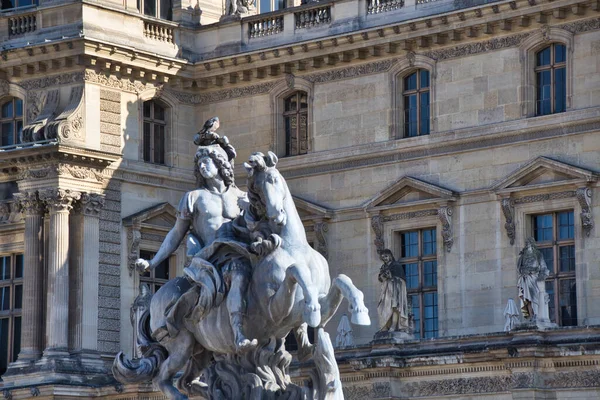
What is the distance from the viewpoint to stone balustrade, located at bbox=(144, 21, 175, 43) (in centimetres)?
4641

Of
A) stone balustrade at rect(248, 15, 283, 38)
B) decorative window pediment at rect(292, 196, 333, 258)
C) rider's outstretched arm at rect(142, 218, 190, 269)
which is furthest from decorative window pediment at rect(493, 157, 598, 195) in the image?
rider's outstretched arm at rect(142, 218, 190, 269)

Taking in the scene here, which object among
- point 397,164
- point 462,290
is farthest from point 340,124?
point 462,290

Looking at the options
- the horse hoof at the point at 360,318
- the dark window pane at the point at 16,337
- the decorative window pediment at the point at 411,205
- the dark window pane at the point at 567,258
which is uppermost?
the decorative window pediment at the point at 411,205

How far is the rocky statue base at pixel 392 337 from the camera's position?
3916cm

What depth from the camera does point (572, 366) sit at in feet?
119

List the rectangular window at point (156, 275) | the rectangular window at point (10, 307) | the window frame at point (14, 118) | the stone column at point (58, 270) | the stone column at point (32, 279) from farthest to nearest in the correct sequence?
1. the window frame at point (14, 118)
2. the rectangular window at point (10, 307)
3. the rectangular window at point (156, 275)
4. the stone column at point (32, 279)
5. the stone column at point (58, 270)

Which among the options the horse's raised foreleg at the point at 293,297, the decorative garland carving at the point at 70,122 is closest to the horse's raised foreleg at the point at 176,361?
the horse's raised foreleg at the point at 293,297

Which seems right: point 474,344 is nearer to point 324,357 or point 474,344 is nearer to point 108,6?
point 108,6

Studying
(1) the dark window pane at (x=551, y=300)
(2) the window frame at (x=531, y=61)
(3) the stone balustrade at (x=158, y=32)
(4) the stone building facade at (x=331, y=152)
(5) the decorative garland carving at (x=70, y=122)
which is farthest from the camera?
(3) the stone balustrade at (x=158, y=32)

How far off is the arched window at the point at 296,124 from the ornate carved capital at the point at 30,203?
565 centimetres

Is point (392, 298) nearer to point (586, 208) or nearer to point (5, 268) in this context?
point (586, 208)

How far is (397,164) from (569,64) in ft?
16.0

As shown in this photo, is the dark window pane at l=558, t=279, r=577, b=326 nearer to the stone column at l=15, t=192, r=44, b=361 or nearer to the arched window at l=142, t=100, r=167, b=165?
the arched window at l=142, t=100, r=167, b=165

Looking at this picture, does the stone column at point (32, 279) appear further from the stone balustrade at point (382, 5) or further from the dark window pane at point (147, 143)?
the stone balustrade at point (382, 5)
